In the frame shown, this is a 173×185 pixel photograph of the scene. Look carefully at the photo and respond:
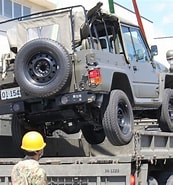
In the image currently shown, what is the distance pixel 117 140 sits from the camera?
21.6 feet

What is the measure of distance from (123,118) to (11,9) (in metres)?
16.7

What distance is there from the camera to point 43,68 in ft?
21.3

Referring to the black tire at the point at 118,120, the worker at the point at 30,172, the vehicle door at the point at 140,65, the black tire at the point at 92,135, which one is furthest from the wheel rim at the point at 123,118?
the worker at the point at 30,172

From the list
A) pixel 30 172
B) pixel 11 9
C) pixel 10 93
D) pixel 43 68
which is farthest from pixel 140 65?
pixel 11 9

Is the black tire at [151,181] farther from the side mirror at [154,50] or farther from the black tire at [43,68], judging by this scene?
the side mirror at [154,50]

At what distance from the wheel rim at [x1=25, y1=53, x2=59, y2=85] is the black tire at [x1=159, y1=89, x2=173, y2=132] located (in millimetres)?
2780

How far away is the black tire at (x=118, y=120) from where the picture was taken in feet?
21.6

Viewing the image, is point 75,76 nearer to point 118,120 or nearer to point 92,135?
point 118,120

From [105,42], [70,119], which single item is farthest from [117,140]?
[105,42]

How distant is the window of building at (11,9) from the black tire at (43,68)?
15781mm

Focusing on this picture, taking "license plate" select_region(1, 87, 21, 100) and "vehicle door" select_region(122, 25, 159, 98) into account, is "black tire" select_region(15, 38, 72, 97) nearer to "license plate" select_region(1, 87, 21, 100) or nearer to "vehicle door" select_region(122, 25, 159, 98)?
"license plate" select_region(1, 87, 21, 100)

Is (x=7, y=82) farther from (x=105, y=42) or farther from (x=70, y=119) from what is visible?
(x=105, y=42)

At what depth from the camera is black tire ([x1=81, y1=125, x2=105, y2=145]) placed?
24.6 feet

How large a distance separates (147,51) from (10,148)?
10.1 feet
